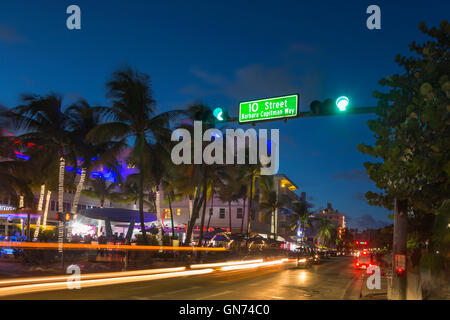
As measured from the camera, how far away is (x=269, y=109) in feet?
47.8

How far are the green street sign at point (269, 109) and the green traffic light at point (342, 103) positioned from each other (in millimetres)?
1408

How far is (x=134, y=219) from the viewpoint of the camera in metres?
31.1

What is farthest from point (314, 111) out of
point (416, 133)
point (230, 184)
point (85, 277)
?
point (230, 184)

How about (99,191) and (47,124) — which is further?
(99,191)

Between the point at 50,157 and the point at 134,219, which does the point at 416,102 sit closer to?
the point at 50,157

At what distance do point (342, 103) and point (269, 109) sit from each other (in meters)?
2.45

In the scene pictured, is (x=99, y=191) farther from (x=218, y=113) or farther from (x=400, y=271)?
(x=400, y=271)

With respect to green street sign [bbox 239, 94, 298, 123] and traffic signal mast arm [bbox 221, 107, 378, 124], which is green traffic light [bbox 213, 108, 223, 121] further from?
traffic signal mast arm [bbox 221, 107, 378, 124]

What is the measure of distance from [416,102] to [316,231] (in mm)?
153460

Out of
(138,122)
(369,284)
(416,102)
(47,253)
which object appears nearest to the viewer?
(416,102)

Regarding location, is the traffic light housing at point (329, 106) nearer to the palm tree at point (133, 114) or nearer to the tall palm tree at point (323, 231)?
the palm tree at point (133, 114)

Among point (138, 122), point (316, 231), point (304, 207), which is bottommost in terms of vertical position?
point (316, 231)

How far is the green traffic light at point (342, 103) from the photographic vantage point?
13102mm
